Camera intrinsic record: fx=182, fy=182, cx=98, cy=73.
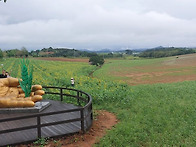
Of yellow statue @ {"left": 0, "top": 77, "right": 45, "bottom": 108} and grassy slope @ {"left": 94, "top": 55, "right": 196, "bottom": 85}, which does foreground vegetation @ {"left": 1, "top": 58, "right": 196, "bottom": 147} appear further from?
grassy slope @ {"left": 94, "top": 55, "right": 196, "bottom": 85}

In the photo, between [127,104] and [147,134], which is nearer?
[147,134]

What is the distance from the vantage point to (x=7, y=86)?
977 cm

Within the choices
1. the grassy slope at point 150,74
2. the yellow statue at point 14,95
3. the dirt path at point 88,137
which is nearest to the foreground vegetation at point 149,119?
the dirt path at point 88,137

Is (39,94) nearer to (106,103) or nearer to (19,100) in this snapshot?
(19,100)

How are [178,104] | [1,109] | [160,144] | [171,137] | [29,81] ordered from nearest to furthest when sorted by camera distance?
[160,144], [171,137], [1,109], [29,81], [178,104]

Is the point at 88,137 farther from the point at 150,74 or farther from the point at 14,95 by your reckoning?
the point at 150,74

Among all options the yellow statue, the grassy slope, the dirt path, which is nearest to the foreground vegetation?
the dirt path

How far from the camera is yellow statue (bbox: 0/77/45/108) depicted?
8.86 metres

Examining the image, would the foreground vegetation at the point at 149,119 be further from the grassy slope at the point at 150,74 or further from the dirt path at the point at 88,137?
the grassy slope at the point at 150,74

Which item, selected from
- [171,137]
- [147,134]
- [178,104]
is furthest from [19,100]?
[178,104]

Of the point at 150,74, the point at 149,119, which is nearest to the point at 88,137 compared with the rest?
the point at 149,119

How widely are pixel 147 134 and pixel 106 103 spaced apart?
4.49 m

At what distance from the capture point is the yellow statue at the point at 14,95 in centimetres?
886

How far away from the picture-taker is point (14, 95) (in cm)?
952
